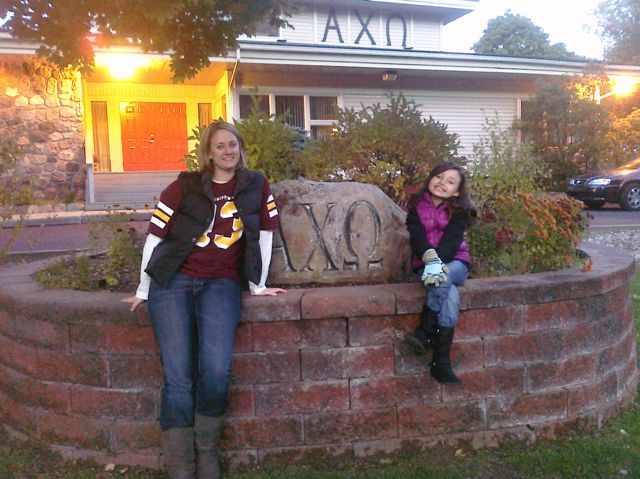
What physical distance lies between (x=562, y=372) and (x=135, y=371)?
230cm

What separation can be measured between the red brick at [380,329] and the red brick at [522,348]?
447 millimetres

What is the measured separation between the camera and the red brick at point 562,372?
11.0ft

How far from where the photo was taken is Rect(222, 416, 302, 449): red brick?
10.4 feet

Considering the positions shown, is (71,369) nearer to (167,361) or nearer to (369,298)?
(167,361)

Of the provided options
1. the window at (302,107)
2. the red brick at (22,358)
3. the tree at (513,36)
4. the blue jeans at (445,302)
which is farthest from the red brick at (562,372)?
the tree at (513,36)

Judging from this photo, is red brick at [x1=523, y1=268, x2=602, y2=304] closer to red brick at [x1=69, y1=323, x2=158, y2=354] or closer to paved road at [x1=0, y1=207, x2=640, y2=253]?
red brick at [x1=69, y1=323, x2=158, y2=354]

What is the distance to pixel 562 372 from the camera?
11.2 feet

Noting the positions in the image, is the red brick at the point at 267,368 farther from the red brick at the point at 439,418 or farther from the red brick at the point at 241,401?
the red brick at the point at 439,418

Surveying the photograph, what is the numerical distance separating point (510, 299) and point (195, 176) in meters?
1.80

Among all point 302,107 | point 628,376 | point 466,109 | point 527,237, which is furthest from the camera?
point 466,109

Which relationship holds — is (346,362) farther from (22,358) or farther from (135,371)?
(22,358)

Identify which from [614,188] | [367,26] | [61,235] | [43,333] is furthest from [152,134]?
[43,333]

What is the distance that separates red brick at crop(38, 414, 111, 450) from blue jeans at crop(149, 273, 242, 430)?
429 mm

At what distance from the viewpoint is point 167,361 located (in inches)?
118
